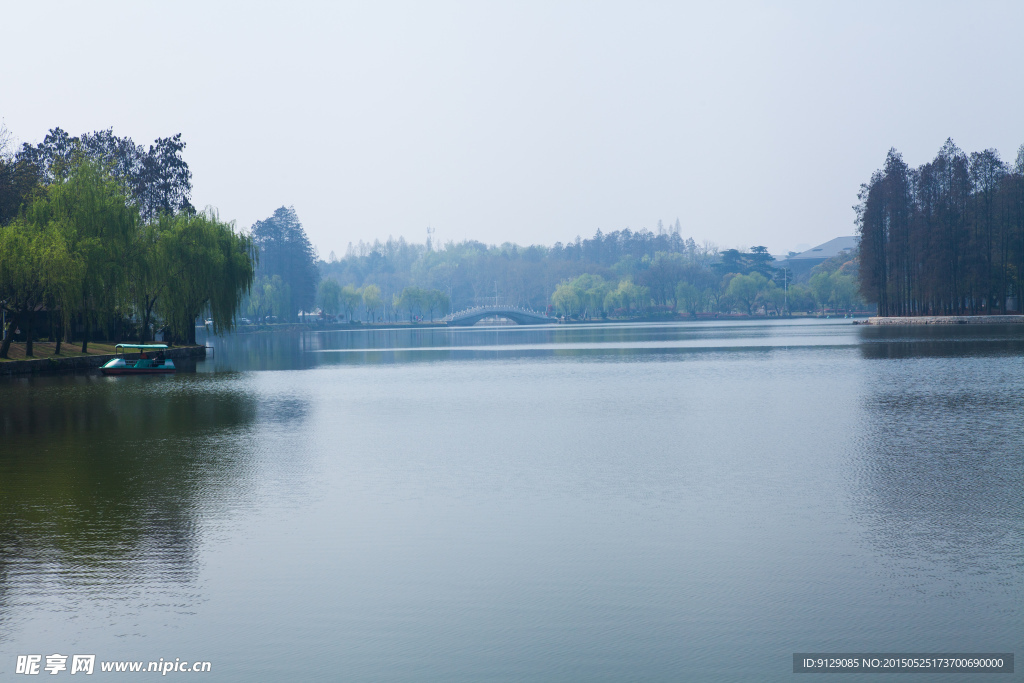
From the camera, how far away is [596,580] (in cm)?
897

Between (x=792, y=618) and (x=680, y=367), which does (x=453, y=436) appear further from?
(x=680, y=367)

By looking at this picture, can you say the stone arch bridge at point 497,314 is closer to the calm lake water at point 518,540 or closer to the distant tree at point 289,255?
the distant tree at point 289,255

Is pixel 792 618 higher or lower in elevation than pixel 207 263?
lower

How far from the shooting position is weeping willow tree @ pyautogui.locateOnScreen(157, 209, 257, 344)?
186ft

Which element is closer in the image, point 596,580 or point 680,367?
point 596,580

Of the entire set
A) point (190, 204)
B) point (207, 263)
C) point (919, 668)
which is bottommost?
point (919, 668)

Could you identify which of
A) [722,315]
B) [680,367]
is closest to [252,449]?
[680,367]

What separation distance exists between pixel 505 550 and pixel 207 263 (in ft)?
168

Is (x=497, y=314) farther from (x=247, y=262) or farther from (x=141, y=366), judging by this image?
(x=141, y=366)

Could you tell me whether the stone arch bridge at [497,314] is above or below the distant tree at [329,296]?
below

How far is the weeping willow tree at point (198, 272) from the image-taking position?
56844 mm

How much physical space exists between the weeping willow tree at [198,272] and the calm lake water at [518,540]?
1355 inches

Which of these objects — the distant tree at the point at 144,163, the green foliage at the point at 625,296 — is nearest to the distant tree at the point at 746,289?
the green foliage at the point at 625,296

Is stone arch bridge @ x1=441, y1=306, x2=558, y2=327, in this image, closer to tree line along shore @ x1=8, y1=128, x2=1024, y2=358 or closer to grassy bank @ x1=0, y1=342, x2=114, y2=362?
tree line along shore @ x1=8, y1=128, x2=1024, y2=358
